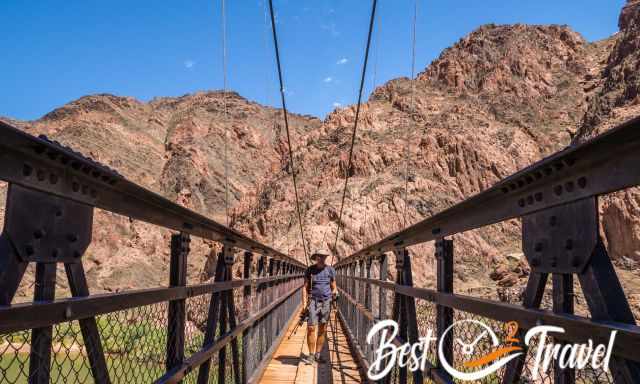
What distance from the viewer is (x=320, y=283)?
700cm

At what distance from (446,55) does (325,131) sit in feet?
80.2

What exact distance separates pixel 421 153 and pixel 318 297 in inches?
1408

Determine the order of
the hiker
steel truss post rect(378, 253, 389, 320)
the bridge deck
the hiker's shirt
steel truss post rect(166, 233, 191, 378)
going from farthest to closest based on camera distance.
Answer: the hiker's shirt → the hiker → the bridge deck → steel truss post rect(378, 253, 389, 320) → steel truss post rect(166, 233, 191, 378)

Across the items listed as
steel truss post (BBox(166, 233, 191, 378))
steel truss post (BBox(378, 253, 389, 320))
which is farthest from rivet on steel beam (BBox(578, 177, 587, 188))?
steel truss post (BBox(378, 253, 389, 320))

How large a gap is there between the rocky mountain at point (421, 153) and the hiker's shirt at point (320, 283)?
10.6m

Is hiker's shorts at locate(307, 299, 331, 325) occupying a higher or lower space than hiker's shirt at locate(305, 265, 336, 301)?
lower

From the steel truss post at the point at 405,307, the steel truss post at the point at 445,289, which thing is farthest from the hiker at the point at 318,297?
the steel truss post at the point at 445,289

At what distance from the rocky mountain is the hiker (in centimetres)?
1060

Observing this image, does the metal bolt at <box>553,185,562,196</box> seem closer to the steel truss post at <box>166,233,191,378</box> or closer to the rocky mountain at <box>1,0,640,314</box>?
the steel truss post at <box>166,233,191,378</box>

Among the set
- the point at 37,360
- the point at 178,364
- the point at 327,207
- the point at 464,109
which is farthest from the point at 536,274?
the point at 464,109

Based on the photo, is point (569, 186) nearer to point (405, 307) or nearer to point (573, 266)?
point (573, 266)

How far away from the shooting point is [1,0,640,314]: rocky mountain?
33469mm

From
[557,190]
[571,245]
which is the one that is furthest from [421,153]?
[571,245]

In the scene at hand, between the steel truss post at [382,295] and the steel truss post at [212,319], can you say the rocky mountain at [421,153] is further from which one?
the steel truss post at [212,319]
